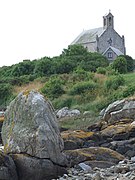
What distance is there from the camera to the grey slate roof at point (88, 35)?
242 ft

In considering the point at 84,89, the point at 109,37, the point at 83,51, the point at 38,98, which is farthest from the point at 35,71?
the point at 38,98

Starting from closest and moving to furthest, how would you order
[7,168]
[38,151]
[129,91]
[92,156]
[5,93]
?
[7,168]
[38,151]
[92,156]
[129,91]
[5,93]

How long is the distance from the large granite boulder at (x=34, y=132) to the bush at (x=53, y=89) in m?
Result: 22.5

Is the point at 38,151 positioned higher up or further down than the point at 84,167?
higher up

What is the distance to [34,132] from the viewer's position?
1187 cm

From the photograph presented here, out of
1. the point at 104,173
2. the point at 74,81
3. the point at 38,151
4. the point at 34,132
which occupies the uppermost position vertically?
the point at 74,81

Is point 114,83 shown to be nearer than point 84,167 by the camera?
No

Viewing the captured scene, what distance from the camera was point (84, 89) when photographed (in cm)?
3444

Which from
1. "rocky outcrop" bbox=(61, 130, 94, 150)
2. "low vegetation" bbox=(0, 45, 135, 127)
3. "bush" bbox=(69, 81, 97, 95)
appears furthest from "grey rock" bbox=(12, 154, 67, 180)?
"bush" bbox=(69, 81, 97, 95)

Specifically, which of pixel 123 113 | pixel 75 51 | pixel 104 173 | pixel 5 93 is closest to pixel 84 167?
pixel 104 173

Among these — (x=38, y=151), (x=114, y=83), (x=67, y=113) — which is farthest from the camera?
(x=114, y=83)

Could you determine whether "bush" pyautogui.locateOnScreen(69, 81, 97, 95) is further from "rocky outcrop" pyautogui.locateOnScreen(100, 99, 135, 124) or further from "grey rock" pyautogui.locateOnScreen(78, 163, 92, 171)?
"grey rock" pyautogui.locateOnScreen(78, 163, 92, 171)

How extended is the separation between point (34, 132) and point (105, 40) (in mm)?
61943

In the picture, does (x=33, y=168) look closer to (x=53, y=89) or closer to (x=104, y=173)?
(x=104, y=173)
